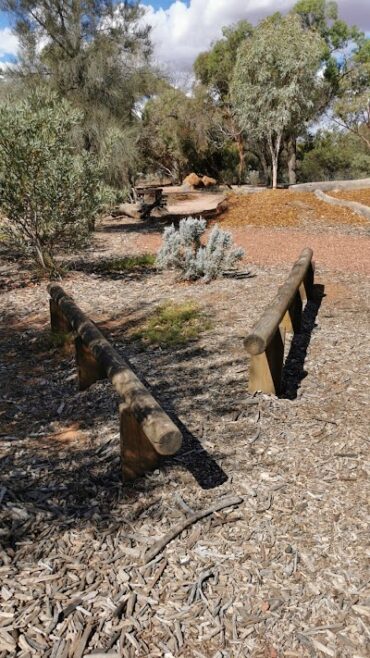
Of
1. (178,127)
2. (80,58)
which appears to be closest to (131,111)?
(80,58)

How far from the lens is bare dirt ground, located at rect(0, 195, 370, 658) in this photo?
2.27 metres

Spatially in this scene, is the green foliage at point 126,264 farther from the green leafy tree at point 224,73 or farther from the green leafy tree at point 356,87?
the green leafy tree at point 356,87

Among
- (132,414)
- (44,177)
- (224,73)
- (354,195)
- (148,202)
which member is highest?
(224,73)

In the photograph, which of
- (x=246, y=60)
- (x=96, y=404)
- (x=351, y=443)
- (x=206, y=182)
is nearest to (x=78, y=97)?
(x=246, y=60)

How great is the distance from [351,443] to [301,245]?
331 inches

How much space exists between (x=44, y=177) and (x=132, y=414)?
229 inches

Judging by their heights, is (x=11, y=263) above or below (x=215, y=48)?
below

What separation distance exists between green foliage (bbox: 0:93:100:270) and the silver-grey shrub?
4.59ft

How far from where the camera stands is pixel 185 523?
2850mm

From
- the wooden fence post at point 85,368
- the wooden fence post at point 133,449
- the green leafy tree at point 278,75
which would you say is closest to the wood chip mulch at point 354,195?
the green leafy tree at point 278,75

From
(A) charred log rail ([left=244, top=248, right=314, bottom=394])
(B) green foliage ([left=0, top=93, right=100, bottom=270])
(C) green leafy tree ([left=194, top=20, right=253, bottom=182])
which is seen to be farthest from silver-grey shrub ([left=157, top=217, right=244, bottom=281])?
(C) green leafy tree ([left=194, top=20, right=253, bottom=182])

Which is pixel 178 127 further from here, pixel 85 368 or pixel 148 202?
pixel 85 368

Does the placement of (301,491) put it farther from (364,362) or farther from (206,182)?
(206,182)

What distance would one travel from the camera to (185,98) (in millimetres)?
30719
